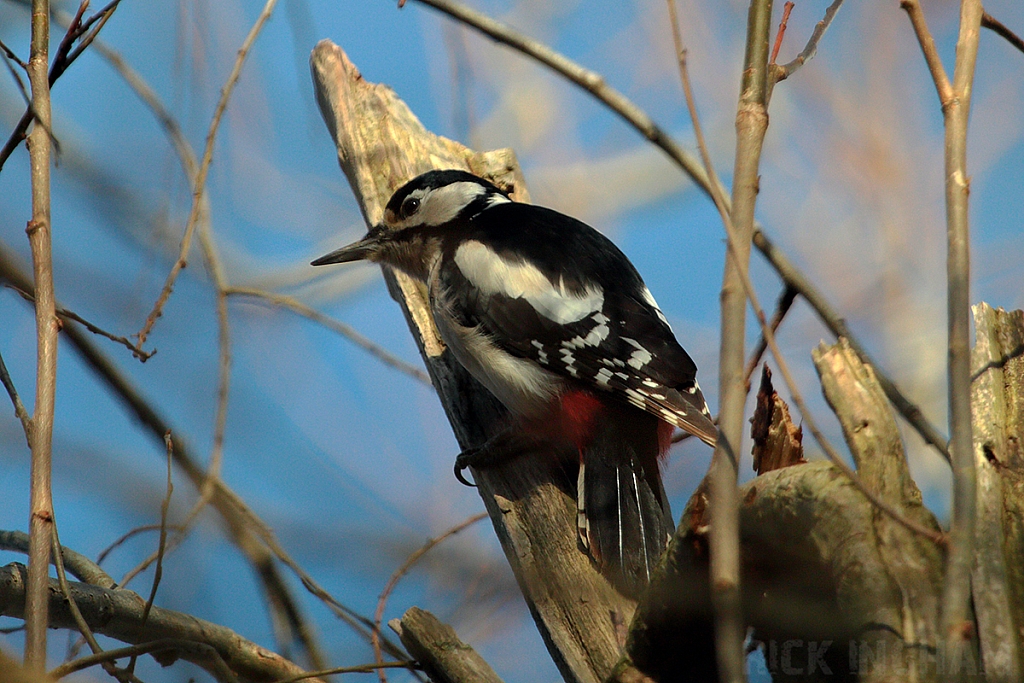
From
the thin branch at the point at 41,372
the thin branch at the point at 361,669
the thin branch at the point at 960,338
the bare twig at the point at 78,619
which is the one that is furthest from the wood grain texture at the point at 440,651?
the thin branch at the point at 960,338

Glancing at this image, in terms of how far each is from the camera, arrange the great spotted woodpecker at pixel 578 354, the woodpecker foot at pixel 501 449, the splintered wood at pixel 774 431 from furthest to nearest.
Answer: the woodpecker foot at pixel 501 449 → the great spotted woodpecker at pixel 578 354 → the splintered wood at pixel 774 431

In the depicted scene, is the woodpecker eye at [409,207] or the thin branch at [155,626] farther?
the woodpecker eye at [409,207]

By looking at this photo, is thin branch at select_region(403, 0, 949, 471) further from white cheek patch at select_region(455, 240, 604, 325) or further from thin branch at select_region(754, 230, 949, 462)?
white cheek patch at select_region(455, 240, 604, 325)

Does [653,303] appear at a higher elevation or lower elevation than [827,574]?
higher

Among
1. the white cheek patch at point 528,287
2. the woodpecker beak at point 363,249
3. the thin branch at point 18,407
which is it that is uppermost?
the woodpecker beak at point 363,249

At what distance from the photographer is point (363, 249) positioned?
3.85 meters

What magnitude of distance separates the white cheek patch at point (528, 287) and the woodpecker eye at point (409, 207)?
0.38 meters

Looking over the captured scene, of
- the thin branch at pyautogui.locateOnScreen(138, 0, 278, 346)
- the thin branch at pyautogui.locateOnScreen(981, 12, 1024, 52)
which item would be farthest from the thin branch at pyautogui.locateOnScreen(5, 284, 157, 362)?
the thin branch at pyautogui.locateOnScreen(981, 12, 1024, 52)

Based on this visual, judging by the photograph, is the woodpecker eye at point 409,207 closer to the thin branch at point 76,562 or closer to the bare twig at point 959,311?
the thin branch at point 76,562

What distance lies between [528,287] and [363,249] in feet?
2.91

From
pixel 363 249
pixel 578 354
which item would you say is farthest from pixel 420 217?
pixel 578 354

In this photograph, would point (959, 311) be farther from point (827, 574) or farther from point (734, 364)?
point (827, 574)

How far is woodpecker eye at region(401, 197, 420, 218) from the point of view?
3.69 meters

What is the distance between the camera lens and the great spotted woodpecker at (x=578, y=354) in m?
2.83
